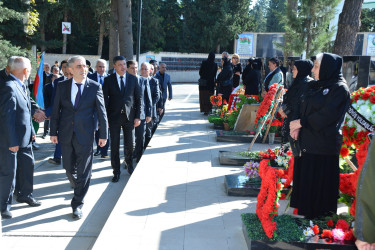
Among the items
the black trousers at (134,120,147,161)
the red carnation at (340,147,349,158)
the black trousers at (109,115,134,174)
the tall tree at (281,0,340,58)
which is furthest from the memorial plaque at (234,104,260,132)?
the tall tree at (281,0,340,58)

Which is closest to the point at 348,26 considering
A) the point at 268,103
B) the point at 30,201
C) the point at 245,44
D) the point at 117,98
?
the point at 268,103

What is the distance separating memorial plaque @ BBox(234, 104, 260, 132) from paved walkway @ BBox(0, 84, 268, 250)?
2.39m

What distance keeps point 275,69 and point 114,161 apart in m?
4.17

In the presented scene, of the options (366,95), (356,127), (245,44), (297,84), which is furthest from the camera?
(245,44)

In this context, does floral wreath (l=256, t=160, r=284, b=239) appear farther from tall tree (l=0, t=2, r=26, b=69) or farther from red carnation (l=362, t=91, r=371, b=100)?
tall tree (l=0, t=2, r=26, b=69)

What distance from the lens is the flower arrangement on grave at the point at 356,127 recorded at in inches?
167

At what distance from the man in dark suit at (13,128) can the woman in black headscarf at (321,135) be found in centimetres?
352

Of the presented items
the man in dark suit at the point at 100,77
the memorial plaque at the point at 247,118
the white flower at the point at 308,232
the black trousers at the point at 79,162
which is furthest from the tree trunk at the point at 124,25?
the white flower at the point at 308,232

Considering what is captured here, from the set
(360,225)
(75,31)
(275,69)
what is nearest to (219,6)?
(75,31)

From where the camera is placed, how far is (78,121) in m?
5.42

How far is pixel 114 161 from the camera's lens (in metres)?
7.16

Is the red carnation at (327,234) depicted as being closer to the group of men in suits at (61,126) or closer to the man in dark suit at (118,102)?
the group of men in suits at (61,126)

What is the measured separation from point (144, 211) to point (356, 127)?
2696 mm

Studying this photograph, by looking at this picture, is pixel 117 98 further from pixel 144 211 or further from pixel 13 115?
pixel 144 211
